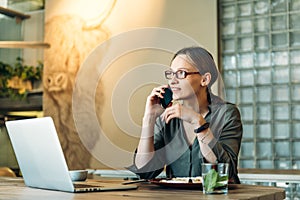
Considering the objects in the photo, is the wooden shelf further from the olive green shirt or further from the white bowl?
the white bowl

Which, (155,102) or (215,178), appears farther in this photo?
(155,102)

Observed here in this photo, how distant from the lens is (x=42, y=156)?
160cm

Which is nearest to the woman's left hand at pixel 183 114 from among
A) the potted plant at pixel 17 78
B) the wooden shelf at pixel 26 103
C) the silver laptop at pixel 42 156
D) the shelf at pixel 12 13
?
the silver laptop at pixel 42 156

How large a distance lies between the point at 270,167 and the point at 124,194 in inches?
90.6

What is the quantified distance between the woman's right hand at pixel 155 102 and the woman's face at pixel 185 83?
0.18 ft

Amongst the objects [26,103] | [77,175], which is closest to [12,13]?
[26,103]

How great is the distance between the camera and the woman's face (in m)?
2.09

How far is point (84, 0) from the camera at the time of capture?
4695 millimetres

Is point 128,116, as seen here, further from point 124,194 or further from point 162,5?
point 124,194

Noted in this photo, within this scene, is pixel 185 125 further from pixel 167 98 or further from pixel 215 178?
pixel 215 178

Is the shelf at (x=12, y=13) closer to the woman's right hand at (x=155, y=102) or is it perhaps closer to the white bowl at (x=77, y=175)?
the woman's right hand at (x=155, y=102)

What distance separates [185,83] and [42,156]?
0.75 m

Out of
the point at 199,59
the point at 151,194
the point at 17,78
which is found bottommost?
the point at 151,194

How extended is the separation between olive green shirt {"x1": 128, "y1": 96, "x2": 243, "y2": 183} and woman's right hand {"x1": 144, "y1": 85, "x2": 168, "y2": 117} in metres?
0.11
